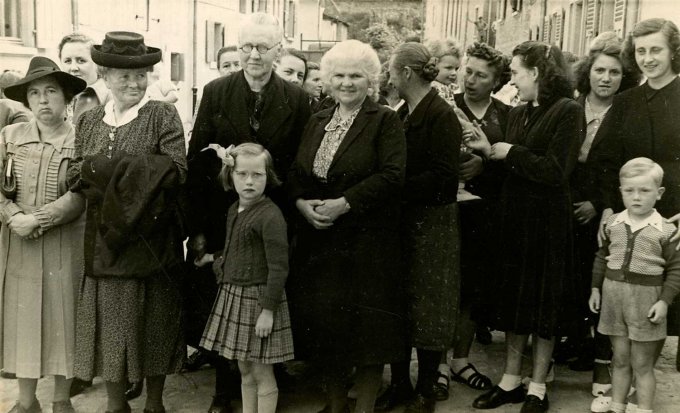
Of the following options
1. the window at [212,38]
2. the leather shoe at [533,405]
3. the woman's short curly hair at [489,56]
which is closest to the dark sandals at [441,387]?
the leather shoe at [533,405]

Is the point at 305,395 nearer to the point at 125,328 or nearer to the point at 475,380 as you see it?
the point at 475,380

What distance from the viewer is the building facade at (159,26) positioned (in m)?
9.59

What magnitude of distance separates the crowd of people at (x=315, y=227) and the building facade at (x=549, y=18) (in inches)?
83.9

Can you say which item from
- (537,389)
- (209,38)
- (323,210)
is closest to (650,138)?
(537,389)

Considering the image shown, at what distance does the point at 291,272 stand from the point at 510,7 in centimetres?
1704

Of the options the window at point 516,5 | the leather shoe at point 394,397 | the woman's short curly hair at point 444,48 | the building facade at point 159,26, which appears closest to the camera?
the leather shoe at point 394,397

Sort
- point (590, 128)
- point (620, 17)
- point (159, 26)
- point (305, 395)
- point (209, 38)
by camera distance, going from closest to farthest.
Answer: point (305, 395) → point (590, 128) → point (620, 17) → point (159, 26) → point (209, 38)

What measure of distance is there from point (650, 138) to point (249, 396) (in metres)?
2.66

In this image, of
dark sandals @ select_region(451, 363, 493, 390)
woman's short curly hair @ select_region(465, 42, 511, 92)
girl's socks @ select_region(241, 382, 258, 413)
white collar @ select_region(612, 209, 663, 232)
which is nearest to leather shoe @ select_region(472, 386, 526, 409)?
dark sandals @ select_region(451, 363, 493, 390)

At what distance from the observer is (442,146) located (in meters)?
4.04

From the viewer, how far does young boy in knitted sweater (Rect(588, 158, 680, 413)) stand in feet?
12.7

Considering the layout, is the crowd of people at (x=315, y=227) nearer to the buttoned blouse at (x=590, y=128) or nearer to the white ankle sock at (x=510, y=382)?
the white ankle sock at (x=510, y=382)

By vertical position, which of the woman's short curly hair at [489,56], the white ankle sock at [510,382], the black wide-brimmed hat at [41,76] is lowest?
the white ankle sock at [510,382]

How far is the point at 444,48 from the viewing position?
17.9 ft
